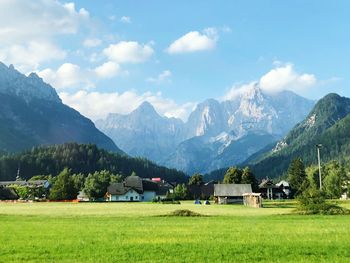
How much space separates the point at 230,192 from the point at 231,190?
3.26 feet

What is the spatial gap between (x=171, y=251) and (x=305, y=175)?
567 ft

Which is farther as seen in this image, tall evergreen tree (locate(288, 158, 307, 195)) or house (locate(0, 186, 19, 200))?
house (locate(0, 186, 19, 200))

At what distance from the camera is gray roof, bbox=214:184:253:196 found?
143m

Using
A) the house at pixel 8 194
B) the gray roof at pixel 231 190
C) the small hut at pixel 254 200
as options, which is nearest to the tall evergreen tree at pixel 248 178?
the gray roof at pixel 231 190

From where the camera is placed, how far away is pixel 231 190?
143875 mm

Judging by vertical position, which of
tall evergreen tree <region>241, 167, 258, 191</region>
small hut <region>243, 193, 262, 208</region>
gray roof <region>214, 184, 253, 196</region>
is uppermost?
tall evergreen tree <region>241, 167, 258, 191</region>

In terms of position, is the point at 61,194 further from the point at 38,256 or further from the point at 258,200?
the point at 38,256

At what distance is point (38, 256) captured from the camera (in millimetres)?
21609

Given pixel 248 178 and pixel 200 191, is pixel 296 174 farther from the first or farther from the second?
pixel 200 191

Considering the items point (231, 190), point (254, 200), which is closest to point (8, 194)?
point (231, 190)

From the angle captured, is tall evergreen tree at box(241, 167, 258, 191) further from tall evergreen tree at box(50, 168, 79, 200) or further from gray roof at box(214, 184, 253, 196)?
tall evergreen tree at box(50, 168, 79, 200)

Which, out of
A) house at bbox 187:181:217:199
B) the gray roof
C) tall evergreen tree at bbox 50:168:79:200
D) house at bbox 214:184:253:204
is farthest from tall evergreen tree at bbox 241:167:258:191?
tall evergreen tree at bbox 50:168:79:200

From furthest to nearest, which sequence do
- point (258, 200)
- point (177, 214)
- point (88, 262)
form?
point (258, 200) → point (177, 214) → point (88, 262)

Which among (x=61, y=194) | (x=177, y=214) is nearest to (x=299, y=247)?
(x=177, y=214)
